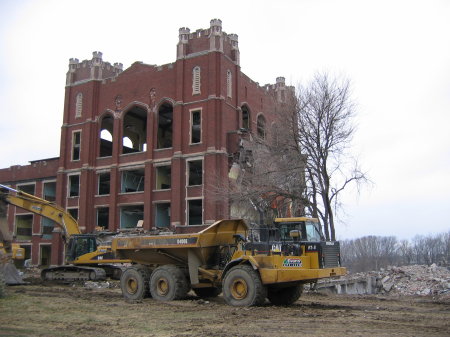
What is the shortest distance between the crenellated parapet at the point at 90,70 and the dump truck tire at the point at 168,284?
99.6 ft

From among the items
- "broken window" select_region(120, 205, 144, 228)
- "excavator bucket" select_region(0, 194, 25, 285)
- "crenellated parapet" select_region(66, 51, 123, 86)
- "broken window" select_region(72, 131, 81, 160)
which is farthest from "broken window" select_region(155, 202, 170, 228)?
"excavator bucket" select_region(0, 194, 25, 285)

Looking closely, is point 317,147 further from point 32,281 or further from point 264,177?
point 32,281

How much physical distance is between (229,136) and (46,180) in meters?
19.5

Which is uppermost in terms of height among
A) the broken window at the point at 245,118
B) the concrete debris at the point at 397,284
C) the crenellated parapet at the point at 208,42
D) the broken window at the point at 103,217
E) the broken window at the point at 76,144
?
the crenellated parapet at the point at 208,42

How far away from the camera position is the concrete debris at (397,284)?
21948 millimetres

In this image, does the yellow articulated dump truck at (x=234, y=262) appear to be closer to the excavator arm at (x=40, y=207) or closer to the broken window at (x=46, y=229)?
the excavator arm at (x=40, y=207)

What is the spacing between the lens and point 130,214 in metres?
40.7

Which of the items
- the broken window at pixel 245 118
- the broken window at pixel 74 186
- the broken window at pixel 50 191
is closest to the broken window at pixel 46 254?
the broken window at pixel 50 191

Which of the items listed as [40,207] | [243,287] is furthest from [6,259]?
[243,287]

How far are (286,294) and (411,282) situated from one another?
1182 centimetres

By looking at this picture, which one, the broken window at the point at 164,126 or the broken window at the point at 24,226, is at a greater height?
the broken window at the point at 164,126

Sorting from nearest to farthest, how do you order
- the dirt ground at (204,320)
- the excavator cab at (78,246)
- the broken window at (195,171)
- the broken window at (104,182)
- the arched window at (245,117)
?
the dirt ground at (204,320) → the excavator cab at (78,246) → the broken window at (195,171) → the arched window at (245,117) → the broken window at (104,182)

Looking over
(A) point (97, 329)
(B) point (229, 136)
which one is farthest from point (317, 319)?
(B) point (229, 136)

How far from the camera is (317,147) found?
25609mm
